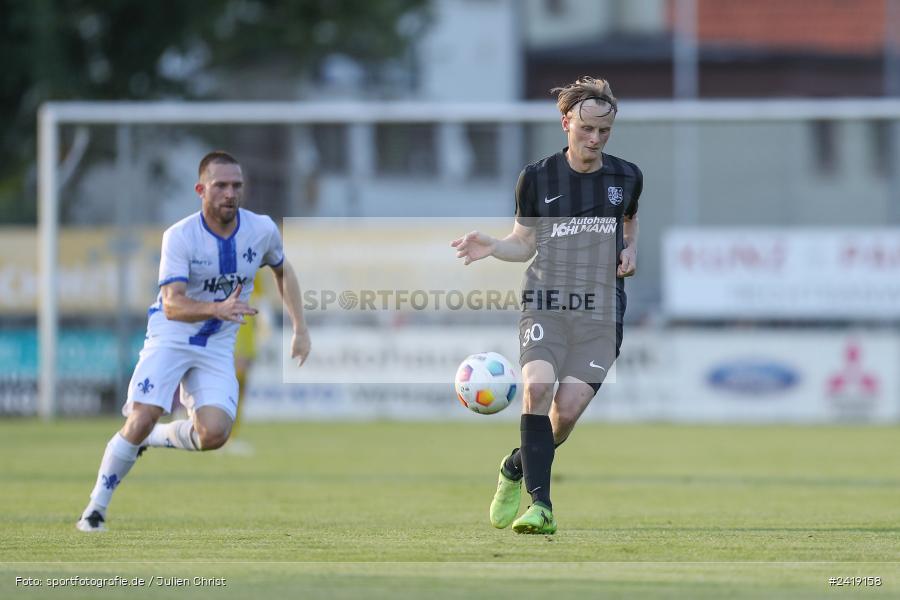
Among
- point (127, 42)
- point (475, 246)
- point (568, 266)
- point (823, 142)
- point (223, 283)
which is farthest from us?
point (127, 42)

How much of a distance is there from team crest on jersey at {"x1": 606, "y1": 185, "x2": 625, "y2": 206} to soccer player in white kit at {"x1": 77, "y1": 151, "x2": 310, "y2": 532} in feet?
6.93

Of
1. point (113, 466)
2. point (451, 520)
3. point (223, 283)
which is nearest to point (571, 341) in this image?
point (451, 520)

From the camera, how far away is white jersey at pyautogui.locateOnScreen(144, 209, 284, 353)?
933cm

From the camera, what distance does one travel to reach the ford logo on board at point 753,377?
22391 millimetres

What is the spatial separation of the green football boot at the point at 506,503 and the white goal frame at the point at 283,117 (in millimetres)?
14613

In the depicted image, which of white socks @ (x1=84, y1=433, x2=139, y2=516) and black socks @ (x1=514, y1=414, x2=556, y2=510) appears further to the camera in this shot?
white socks @ (x1=84, y1=433, x2=139, y2=516)

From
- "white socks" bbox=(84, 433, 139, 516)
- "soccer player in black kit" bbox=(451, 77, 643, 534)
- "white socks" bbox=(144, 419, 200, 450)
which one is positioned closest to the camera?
"soccer player in black kit" bbox=(451, 77, 643, 534)

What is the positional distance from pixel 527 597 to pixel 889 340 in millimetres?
16819

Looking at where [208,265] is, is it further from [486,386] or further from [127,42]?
[127,42]

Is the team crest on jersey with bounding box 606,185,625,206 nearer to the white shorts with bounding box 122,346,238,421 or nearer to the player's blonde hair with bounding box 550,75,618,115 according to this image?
the player's blonde hair with bounding box 550,75,618,115

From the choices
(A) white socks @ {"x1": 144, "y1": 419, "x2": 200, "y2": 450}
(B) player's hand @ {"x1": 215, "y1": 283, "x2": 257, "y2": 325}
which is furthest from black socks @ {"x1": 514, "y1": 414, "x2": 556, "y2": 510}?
(A) white socks @ {"x1": 144, "y1": 419, "x2": 200, "y2": 450}

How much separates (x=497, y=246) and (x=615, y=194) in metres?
0.74

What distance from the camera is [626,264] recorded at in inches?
348

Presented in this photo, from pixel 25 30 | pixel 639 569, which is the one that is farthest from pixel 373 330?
pixel 639 569
